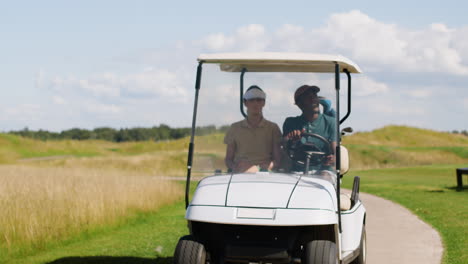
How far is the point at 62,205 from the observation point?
13.2 m

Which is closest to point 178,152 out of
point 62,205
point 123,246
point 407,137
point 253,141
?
point 407,137

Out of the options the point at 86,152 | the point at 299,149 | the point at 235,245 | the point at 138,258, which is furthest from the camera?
the point at 86,152

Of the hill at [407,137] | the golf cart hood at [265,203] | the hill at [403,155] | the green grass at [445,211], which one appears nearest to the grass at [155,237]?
the green grass at [445,211]

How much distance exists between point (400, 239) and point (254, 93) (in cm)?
516

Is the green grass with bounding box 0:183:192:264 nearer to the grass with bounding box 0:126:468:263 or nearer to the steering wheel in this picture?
the grass with bounding box 0:126:468:263

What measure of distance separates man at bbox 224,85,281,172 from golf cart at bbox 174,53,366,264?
0.20 m

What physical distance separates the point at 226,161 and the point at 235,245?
1301mm

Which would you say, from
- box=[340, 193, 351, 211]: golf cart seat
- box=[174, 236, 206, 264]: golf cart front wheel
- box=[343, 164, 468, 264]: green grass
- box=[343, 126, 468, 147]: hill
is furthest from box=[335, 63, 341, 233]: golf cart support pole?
box=[343, 126, 468, 147]: hill

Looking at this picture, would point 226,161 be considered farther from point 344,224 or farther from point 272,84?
point 344,224

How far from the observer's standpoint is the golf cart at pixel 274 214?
19.2 ft

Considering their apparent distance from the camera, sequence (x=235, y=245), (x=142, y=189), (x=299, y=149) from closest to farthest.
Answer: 1. (x=235, y=245)
2. (x=299, y=149)
3. (x=142, y=189)

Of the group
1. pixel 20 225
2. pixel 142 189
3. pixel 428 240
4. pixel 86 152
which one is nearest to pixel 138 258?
pixel 20 225

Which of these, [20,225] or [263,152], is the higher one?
[263,152]

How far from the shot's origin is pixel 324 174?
267 inches
